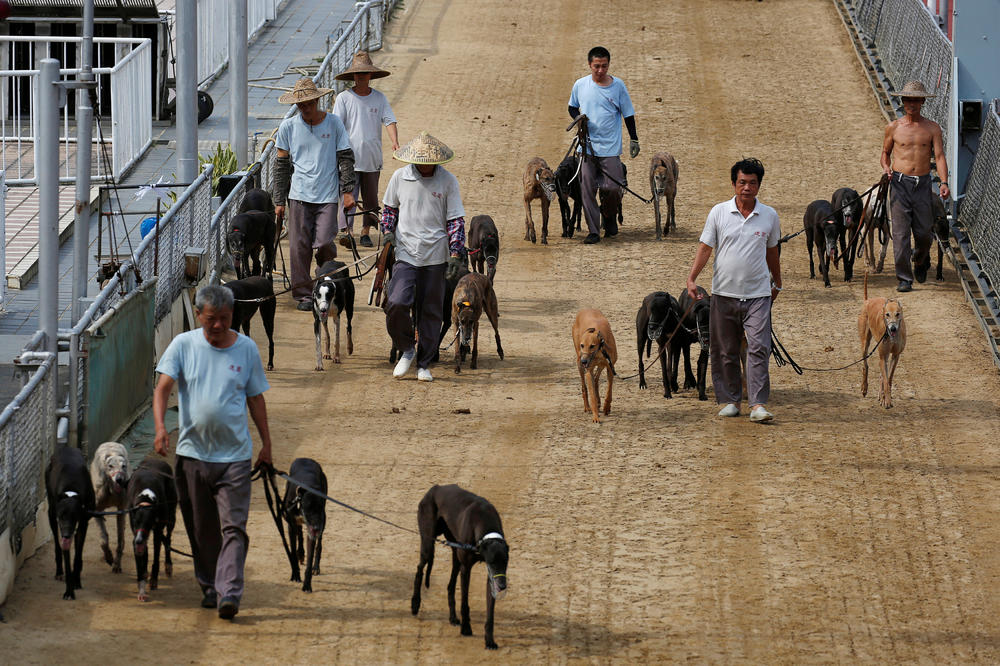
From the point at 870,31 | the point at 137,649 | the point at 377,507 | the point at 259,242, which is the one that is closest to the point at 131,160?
the point at 259,242

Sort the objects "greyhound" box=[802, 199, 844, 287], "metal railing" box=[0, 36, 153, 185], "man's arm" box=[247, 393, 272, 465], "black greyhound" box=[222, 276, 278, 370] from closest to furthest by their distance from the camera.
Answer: "man's arm" box=[247, 393, 272, 465] < "black greyhound" box=[222, 276, 278, 370] < "greyhound" box=[802, 199, 844, 287] < "metal railing" box=[0, 36, 153, 185]

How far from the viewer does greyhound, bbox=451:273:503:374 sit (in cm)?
1298

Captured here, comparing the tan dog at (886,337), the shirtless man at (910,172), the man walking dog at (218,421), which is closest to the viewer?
the man walking dog at (218,421)

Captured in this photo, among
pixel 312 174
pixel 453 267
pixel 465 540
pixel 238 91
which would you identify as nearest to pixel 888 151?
pixel 453 267

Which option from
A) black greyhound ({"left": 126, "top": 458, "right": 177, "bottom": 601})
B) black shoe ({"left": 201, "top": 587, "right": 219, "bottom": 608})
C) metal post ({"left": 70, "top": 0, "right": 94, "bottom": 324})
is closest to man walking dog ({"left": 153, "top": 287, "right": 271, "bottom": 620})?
black shoe ({"left": 201, "top": 587, "right": 219, "bottom": 608})

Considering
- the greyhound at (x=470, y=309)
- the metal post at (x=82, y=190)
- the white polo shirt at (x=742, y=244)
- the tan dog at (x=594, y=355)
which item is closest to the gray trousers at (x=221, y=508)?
the metal post at (x=82, y=190)

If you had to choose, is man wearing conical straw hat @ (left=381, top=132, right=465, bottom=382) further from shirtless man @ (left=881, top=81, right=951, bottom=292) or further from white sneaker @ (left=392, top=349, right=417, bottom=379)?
shirtless man @ (left=881, top=81, right=951, bottom=292)

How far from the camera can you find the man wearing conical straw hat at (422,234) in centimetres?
1239

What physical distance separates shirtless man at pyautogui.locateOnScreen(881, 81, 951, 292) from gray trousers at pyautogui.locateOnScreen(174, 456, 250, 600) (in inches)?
342

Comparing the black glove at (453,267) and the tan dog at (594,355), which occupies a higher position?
the black glove at (453,267)

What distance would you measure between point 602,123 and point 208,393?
31.7 ft

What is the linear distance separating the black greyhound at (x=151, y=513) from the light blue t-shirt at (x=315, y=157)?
5327 millimetres

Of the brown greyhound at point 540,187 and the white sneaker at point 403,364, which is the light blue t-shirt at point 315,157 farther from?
the brown greyhound at point 540,187

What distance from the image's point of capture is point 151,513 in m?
8.54
